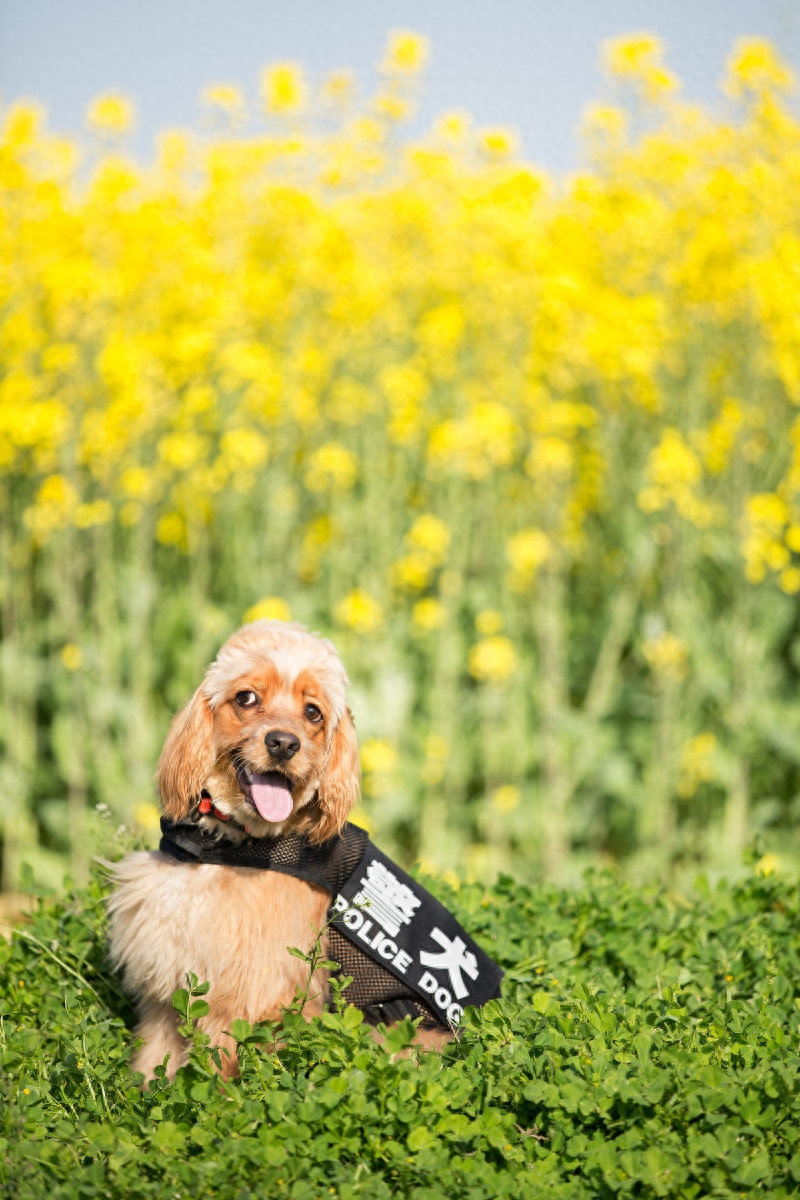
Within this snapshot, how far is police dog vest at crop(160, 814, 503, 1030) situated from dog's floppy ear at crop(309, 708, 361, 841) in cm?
5

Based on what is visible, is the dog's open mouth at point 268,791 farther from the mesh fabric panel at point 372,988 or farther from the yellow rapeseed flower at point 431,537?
the yellow rapeseed flower at point 431,537

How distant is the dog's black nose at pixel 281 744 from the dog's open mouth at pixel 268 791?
53 millimetres

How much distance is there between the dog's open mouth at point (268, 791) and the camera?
97.1 inches

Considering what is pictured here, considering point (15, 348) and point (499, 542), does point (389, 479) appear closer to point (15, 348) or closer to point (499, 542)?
point (499, 542)

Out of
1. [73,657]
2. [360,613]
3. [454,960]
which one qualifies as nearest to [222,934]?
[454,960]

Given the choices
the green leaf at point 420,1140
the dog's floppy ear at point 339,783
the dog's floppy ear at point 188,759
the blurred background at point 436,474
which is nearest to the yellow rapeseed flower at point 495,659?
the blurred background at point 436,474

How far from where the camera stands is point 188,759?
2.56m

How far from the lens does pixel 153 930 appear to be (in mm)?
2473

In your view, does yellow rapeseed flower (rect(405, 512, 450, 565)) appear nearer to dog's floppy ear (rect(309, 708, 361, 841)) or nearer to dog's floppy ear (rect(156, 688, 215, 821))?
dog's floppy ear (rect(309, 708, 361, 841))

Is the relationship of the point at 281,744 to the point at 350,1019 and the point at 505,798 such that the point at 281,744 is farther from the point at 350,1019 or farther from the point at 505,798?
the point at 505,798

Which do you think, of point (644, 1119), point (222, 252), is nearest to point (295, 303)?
point (222, 252)

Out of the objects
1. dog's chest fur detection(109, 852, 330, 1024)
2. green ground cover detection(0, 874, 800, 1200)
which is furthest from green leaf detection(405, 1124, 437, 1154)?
dog's chest fur detection(109, 852, 330, 1024)

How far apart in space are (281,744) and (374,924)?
1.50 ft

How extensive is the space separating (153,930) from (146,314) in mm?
4807
